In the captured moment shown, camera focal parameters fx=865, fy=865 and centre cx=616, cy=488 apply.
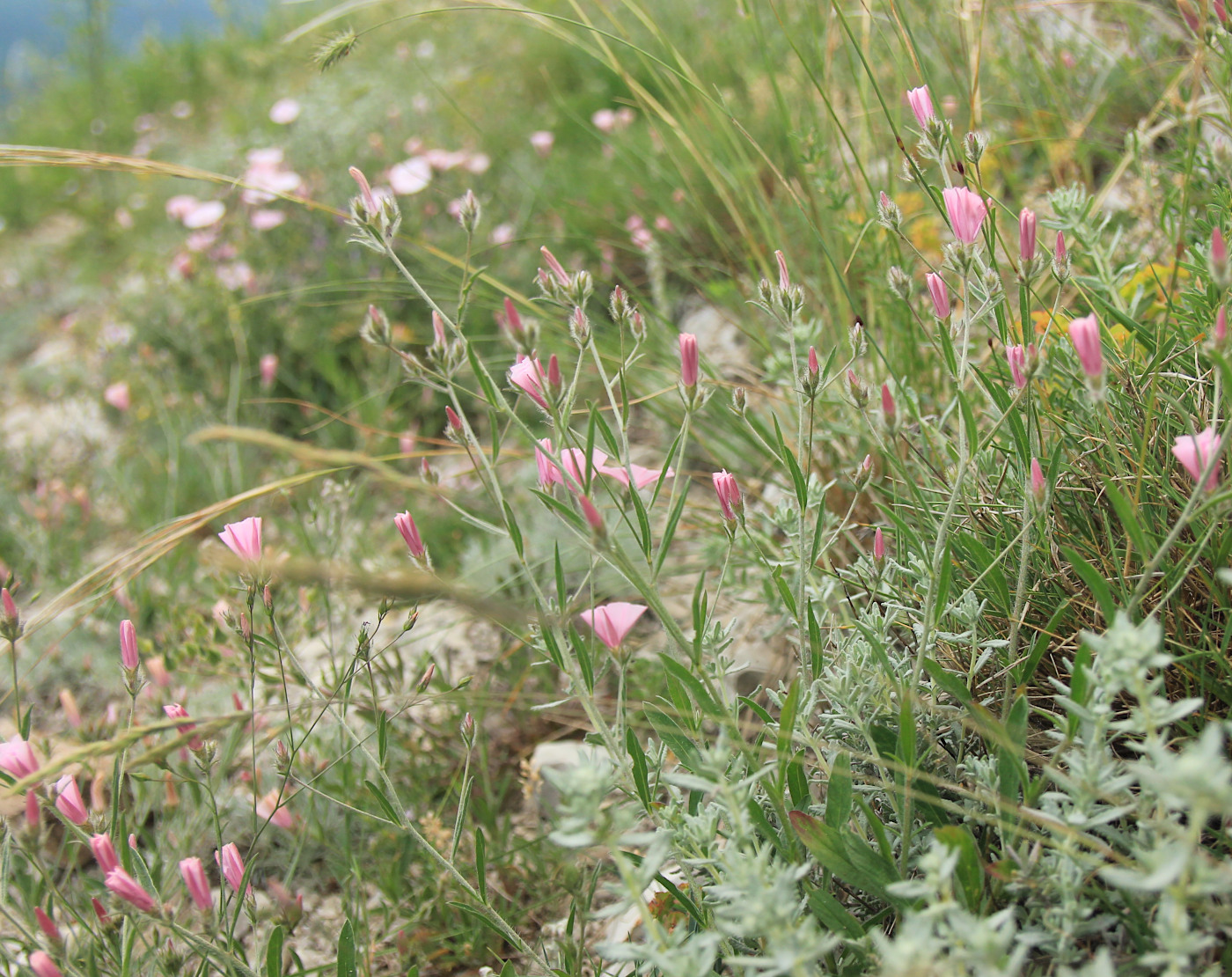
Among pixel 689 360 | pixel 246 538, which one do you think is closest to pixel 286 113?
pixel 246 538

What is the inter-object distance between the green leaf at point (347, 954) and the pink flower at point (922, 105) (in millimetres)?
1194

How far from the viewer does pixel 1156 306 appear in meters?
1.52

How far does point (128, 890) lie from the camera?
2.88 feet

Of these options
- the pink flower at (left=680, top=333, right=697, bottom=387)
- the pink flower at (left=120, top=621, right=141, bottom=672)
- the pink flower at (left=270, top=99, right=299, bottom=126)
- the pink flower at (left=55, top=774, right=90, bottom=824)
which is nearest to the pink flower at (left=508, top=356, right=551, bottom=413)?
the pink flower at (left=680, top=333, right=697, bottom=387)

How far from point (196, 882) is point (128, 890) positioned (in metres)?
0.07

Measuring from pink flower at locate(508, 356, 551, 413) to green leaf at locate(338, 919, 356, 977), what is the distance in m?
0.66

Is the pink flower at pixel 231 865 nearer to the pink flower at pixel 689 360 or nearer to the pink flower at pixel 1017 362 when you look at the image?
the pink flower at pixel 689 360

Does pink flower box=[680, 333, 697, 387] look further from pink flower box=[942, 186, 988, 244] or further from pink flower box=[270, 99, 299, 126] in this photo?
pink flower box=[270, 99, 299, 126]

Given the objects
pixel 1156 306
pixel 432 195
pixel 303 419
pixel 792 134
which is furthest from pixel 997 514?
pixel 432 195

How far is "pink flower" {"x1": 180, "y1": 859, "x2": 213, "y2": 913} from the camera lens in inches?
36.5

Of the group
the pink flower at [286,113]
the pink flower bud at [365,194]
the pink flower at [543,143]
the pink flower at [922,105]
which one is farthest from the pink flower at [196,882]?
the pink flower at [286,113]

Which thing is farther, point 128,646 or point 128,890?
point 128,646

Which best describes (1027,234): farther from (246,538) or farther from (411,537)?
(246,538)

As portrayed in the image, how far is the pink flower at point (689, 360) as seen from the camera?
0.96 meters
